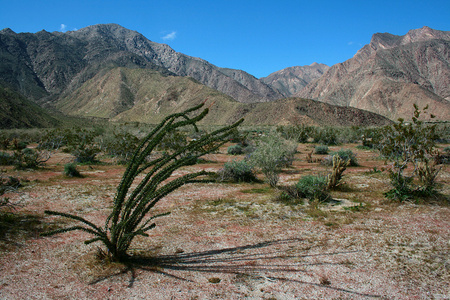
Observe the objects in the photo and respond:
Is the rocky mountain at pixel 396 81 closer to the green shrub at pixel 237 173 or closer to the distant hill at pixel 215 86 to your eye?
the distant hill at pixel 215 86

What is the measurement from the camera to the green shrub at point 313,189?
8352 millimetres

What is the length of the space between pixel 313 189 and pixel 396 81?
11968 cm

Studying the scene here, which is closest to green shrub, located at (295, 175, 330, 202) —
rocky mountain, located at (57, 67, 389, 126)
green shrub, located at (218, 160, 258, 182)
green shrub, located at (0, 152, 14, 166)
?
green shrub, located at (218, 160, 258, 182)

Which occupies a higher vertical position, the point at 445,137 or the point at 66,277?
the point at 445,137

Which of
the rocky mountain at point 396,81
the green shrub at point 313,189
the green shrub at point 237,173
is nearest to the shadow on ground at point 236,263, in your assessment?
the green shrub at point 313,189

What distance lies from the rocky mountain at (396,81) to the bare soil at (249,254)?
102241 millimetres

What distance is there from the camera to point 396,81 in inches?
4240

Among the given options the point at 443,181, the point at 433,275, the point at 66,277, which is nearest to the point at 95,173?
the point at 66,277

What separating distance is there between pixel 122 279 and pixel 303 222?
4117mm

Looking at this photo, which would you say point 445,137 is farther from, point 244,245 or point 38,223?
point 38,223

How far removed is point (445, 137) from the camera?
3400 centimetres

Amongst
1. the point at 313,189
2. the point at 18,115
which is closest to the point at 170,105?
the point at 18,115

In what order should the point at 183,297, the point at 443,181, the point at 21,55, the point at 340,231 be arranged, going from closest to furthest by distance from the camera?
→ the point at 183,297
the point at 340,231
the point at 443,181
the point at 21,55

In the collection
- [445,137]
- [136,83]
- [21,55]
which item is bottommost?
[445,137]
